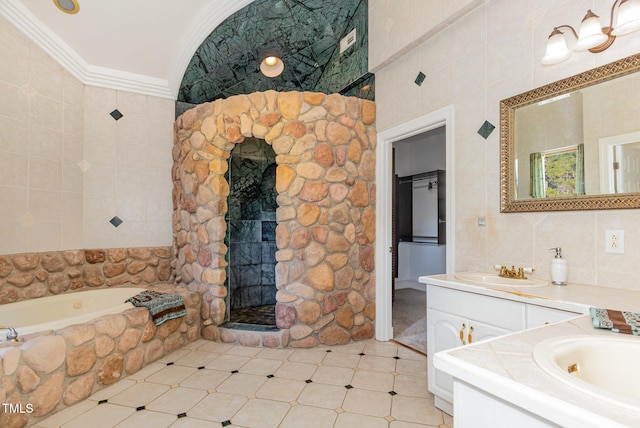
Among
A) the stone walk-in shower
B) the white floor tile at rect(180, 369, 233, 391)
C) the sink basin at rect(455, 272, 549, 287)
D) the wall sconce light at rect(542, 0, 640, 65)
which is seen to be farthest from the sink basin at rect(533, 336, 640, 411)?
the stone walk-in shower

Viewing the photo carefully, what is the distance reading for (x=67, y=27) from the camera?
9.58ft

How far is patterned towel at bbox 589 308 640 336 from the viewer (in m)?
0.94

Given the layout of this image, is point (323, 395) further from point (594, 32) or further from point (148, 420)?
point (594, 32)

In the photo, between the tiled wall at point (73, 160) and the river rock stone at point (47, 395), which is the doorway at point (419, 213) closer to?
the tiled wall at point (73, 160)

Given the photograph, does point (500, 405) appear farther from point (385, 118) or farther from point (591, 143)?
point (385, 118)

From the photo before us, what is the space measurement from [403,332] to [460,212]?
63.8 inches

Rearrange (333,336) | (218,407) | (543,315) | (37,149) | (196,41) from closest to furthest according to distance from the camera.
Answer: (543,315), (218,407), (37,149), (333,336), (196,41)

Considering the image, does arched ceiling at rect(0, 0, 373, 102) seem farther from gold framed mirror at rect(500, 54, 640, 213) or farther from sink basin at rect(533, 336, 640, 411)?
sink basin at rect(533, 336, 640, 411)

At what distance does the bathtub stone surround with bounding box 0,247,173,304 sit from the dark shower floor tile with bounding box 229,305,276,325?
886 millimetres

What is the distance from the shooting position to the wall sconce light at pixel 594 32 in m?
1.35

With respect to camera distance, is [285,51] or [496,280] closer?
[496,280]

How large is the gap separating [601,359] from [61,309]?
3.71m

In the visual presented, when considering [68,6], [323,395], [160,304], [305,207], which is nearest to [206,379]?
[160,304]

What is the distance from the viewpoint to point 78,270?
125 inches
